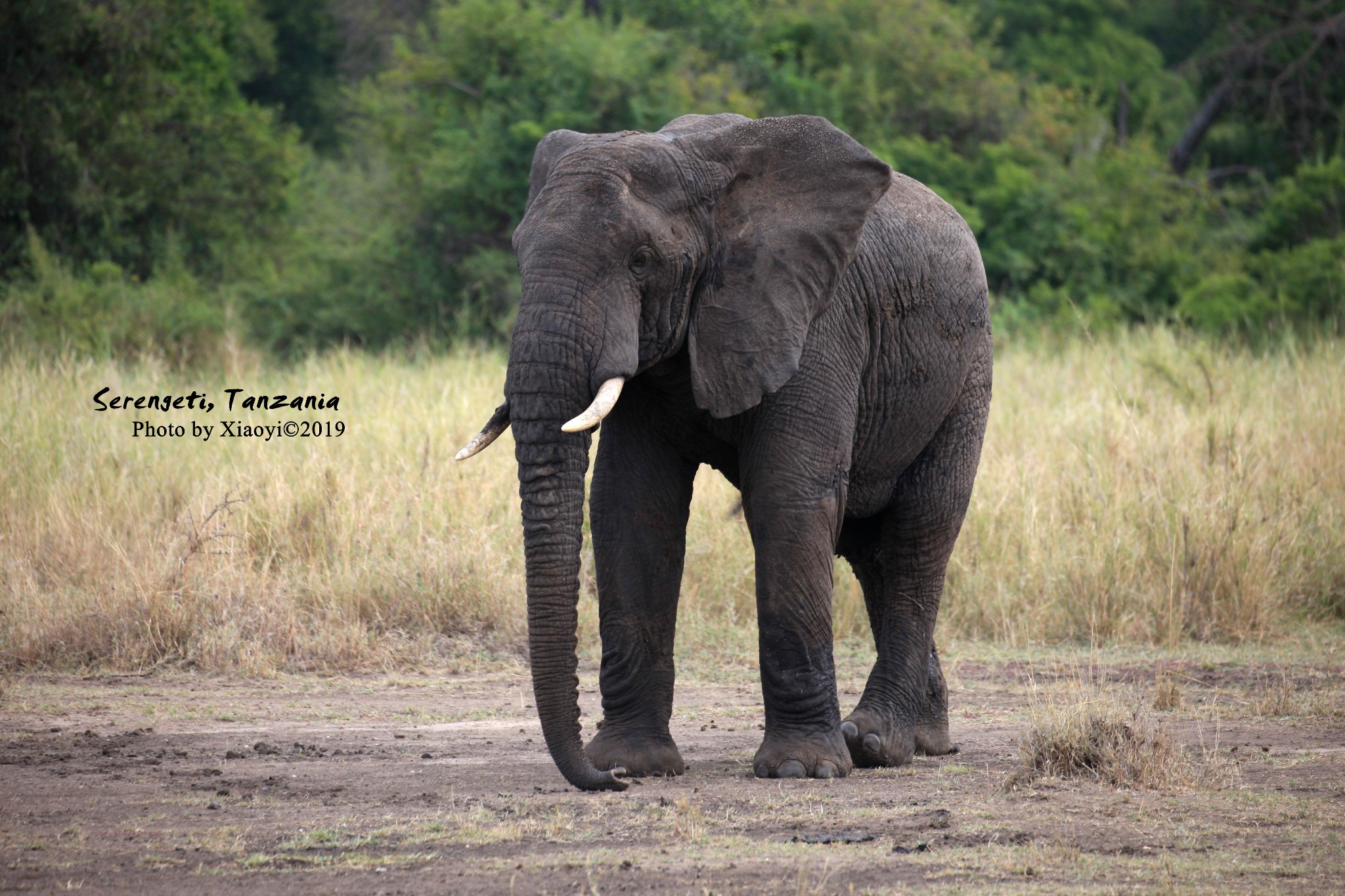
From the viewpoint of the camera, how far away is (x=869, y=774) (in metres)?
5.86

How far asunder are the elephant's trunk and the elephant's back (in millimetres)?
1376

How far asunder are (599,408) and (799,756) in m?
1.61

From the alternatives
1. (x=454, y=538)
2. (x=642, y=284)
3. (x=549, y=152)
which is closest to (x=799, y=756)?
(x=642, y=284)

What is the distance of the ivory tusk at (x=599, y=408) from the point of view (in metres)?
4.68

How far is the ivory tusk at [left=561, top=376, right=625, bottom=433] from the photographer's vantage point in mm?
4676

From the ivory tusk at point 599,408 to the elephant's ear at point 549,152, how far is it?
0.97 meters

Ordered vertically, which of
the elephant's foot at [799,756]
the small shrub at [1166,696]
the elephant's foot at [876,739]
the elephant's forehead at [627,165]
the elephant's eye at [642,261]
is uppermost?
the elephant's forehead at [627,165]

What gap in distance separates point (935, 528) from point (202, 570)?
160 inches

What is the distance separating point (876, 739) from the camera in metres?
6.04

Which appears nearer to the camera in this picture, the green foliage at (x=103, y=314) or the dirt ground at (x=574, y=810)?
the dirt ground at (x=574, y=810)

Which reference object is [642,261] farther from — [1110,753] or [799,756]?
[1110,753]

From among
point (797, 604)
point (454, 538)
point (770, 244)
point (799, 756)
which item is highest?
point (770, 244)

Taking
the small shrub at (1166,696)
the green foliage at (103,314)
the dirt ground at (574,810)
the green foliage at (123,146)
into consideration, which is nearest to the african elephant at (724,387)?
the dirt ground at (574,810)

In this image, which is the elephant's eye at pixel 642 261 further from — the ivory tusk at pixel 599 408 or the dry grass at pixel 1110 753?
the dry grass at pixel 1110 753
